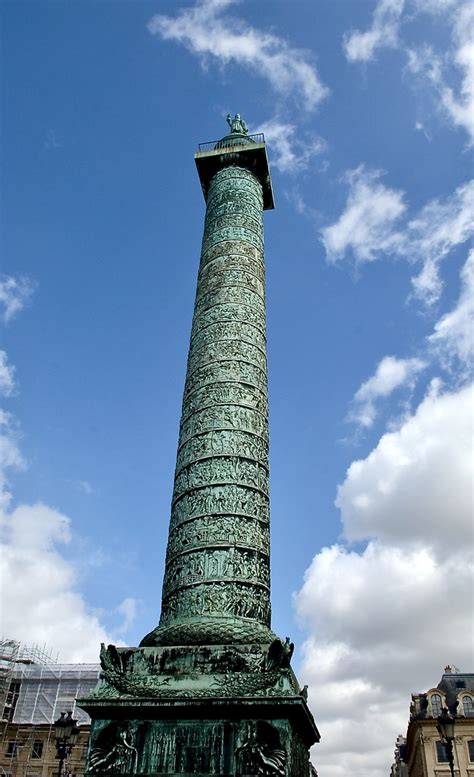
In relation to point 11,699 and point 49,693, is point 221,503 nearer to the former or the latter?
point 49,693

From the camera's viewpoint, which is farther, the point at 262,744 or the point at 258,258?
the point at 258,258

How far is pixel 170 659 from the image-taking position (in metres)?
6.53

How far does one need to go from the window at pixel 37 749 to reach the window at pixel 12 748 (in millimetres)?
593

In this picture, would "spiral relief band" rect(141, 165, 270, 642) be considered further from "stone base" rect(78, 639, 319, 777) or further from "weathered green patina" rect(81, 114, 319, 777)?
"stone base" rect(78, 639, 319, 777)

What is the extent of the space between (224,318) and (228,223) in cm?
214

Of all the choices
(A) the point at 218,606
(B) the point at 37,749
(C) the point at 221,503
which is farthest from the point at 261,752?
(B) the point at 37,749

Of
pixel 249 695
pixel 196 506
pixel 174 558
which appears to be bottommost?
pixel 249 695

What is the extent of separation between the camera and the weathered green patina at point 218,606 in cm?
604

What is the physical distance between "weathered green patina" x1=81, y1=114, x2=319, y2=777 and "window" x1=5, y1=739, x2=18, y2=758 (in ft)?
63.1

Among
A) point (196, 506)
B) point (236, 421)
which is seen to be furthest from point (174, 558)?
point (236, 421)

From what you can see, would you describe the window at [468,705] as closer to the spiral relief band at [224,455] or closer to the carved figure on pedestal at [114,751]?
the spiral relief band at [224,455]

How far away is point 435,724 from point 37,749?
1402cm

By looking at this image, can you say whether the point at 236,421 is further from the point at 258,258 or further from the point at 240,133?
the point at 240,133

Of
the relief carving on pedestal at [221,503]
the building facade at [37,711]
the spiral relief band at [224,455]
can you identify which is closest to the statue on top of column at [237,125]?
the spiral relief band at [224,455]
